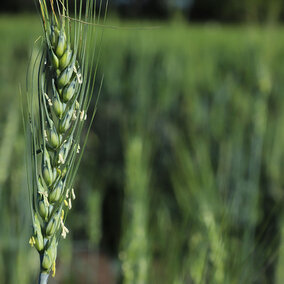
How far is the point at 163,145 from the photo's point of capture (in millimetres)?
3229

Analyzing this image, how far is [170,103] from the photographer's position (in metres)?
3.62

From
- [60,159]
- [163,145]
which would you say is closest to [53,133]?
[60,159]

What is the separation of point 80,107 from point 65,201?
3.2 inches

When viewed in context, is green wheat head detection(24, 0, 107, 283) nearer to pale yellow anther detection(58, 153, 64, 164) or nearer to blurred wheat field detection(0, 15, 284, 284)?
pale yellow anther detection(58, 153, 64, 164)

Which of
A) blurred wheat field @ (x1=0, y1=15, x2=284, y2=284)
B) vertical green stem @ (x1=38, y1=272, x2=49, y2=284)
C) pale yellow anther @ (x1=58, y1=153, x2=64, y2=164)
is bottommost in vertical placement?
blurred wheat field @ (x1=0, y1=15, x2=284, y2=284)

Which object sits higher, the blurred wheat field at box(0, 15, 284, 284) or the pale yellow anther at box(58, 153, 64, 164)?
the pale yellow anther at box(58, 153, 64, 164)

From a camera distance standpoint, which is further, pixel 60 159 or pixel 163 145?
pixel 163 145

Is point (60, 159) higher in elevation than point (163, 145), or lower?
higher

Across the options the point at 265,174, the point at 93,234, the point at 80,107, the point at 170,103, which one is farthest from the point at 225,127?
the point at 80,107

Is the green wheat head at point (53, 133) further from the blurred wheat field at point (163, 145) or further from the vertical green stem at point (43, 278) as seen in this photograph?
the blurred wheat field at point (163, 145)

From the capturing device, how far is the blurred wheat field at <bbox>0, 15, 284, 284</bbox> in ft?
3.94

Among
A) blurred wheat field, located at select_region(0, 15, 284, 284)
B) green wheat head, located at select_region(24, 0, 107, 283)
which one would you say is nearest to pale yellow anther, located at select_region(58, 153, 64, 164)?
green wheat head, located at select_region(24, 0, 107, 283)

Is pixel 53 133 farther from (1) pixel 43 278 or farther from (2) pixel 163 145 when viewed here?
(2) pixel 163 145

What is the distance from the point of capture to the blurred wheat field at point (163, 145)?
120cm
